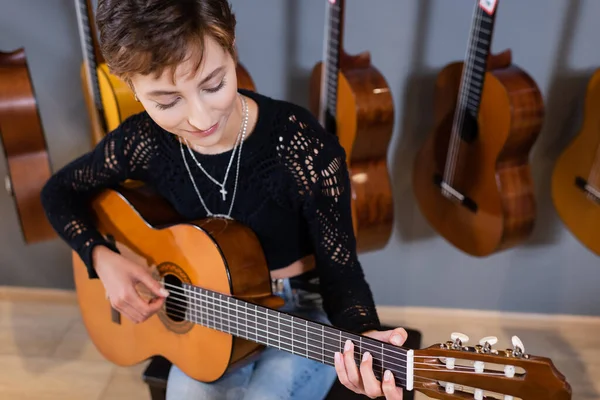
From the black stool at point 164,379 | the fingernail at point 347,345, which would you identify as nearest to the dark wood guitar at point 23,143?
the black stool at point 164,379

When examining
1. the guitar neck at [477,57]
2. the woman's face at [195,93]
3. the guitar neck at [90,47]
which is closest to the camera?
the woman's face at [195,93]

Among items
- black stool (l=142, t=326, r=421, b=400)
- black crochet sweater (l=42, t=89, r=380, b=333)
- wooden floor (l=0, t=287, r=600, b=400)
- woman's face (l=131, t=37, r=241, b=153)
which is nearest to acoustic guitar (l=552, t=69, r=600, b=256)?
wooden floor (l=0, t=287, r=600, b=400)

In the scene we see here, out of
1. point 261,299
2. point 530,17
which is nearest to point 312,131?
point 261,299

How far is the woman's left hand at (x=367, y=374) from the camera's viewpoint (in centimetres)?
86

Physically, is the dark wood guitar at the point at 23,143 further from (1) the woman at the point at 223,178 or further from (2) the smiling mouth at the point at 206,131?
(2) the smiling mouth at the point at 206,131

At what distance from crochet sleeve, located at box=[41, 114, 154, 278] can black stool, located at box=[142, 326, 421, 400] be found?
0.74 ft

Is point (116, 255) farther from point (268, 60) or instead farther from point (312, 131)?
point (268, 60)

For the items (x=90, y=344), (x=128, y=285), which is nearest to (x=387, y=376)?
(x=128, y=285)

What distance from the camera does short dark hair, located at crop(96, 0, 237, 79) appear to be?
823 millimetres

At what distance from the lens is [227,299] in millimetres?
1048

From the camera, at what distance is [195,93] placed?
87 cm

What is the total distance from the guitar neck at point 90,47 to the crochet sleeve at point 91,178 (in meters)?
0.29

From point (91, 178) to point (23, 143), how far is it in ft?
1.23

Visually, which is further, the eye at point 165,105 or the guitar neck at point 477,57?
the guitar neck at point 477,57
